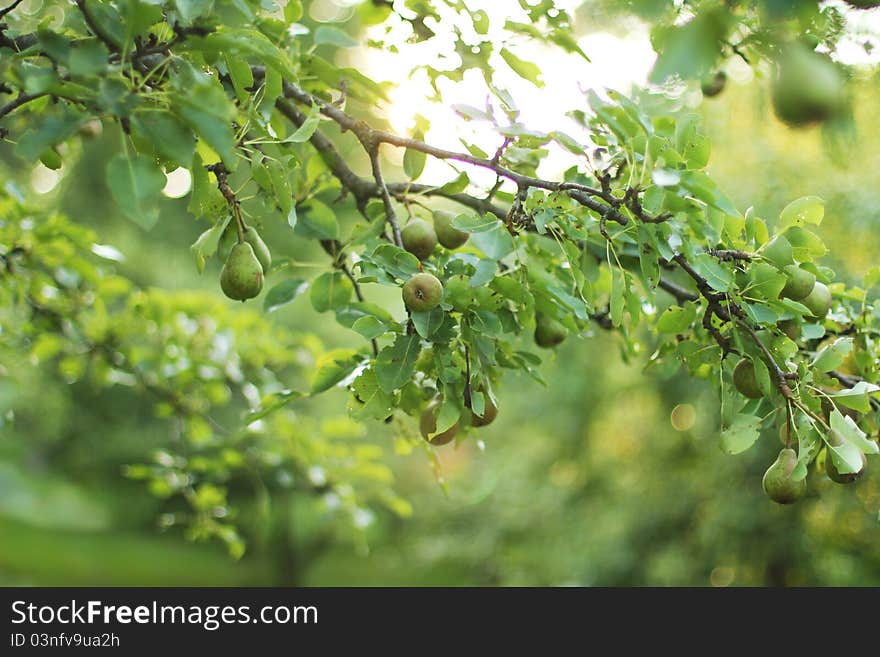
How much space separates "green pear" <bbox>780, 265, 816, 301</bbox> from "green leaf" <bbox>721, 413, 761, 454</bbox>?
20cm

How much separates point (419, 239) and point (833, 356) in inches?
26.5

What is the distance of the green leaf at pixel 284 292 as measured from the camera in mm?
1574

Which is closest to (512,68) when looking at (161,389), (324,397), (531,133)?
(531,133)

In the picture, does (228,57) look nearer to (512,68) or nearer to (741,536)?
(512,68)

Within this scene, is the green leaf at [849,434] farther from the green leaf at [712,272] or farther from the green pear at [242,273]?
the green pear at [242,273]

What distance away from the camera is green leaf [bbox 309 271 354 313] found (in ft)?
4.89

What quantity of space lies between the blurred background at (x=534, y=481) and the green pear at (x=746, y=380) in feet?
1.56

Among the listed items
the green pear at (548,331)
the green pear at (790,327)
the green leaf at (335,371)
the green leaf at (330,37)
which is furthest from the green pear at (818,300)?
the green leaf at (330,37)

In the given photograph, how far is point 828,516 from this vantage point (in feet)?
13.5

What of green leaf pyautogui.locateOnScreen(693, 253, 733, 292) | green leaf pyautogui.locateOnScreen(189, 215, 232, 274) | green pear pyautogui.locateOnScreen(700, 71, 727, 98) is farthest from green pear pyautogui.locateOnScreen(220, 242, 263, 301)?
green pear pyautogui.locateOnScreen(700, 71, 727, 98)

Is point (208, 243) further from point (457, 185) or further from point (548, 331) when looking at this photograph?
point (548, 331)

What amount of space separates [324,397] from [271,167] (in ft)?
19.4

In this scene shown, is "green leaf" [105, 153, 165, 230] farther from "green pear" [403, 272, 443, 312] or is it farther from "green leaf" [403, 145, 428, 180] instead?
"green leaf" [403, 145, 428, 180]

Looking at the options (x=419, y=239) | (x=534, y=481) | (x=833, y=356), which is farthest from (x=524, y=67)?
(x=534, y=481)
